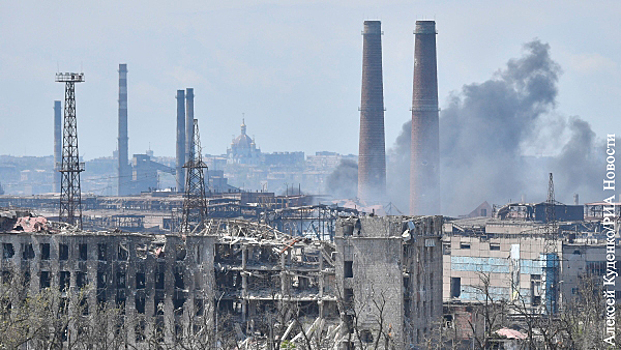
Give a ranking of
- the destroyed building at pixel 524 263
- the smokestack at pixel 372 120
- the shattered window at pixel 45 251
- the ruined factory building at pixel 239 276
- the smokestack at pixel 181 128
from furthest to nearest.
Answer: the smokestack at pixel 181 128, the smokestack at pixel 372 120, the destroyed building at pixel 524 263, the shattered window at pixel 45 251, the ruined factory building at pixel 239 276

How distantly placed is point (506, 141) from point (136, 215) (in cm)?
4641

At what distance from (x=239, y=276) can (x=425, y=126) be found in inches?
3178

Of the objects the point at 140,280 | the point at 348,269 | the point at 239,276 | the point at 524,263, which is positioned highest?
the point at 348,269

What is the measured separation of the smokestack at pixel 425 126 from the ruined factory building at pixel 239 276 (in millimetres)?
75753

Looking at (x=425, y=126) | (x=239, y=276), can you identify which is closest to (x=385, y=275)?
(x=239, y=276)

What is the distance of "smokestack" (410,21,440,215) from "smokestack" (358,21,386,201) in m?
4.84

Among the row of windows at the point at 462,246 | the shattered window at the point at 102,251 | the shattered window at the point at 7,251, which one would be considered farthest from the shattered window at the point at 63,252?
the row of windows at the point at 462,246

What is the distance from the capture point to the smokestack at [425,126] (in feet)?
427

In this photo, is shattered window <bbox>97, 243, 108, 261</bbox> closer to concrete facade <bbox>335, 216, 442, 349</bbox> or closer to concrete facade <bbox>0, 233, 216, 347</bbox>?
concrete facade <bbox>0, 233, 216, 347</bbox>

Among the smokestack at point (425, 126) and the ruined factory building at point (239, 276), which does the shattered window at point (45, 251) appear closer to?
the ruined factory building at point (239, 276)

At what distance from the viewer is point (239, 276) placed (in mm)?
53969

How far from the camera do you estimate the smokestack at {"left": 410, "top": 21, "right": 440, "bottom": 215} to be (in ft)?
427

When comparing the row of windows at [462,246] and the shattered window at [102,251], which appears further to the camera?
the row of windows at [462,246]

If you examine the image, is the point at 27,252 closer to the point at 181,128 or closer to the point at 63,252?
the point at 63,252
